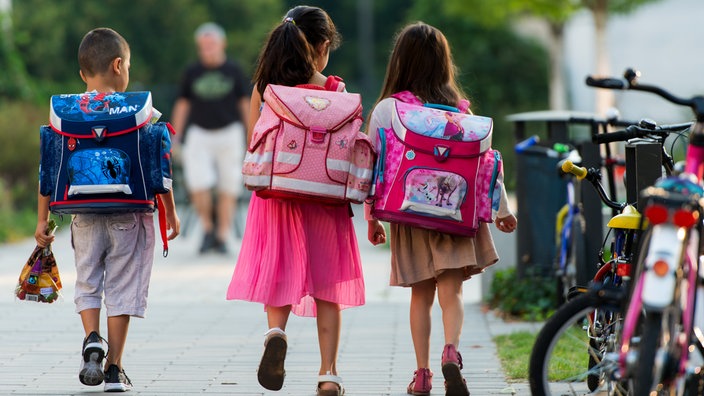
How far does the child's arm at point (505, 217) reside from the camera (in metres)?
5.55

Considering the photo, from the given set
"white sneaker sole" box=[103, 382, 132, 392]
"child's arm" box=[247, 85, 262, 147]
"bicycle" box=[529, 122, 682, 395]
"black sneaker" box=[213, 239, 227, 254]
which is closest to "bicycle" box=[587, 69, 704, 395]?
"bicycle" box=[529, 122, 682, 395]

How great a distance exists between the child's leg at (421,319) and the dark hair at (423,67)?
0.82m

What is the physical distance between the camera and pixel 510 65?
1136 inches

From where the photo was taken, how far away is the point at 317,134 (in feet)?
17.4

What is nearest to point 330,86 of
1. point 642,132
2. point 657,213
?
point 642,132

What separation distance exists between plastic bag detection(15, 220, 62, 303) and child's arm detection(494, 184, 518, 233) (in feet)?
6.42

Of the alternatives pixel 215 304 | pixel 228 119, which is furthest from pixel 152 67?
pixel 215 304

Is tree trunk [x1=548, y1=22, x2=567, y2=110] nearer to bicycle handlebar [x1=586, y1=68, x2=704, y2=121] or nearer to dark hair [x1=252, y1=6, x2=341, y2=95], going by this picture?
dark hair [x1=252, y1=6, x2=341, y2=95]

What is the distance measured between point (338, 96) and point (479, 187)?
707 mm

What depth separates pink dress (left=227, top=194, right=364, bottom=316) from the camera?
546 centimetres

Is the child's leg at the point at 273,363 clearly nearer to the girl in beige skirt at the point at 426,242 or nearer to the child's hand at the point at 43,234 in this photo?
the girl in beige skirt at the point at 426,242

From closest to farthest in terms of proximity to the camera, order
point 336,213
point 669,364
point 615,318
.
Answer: point 669,364, point 615,318, point 336,213

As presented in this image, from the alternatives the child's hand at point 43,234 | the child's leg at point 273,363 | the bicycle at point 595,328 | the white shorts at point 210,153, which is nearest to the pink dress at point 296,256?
the child's leg at point 273,363

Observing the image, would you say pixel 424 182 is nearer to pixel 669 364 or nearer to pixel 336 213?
pixel 336 213
